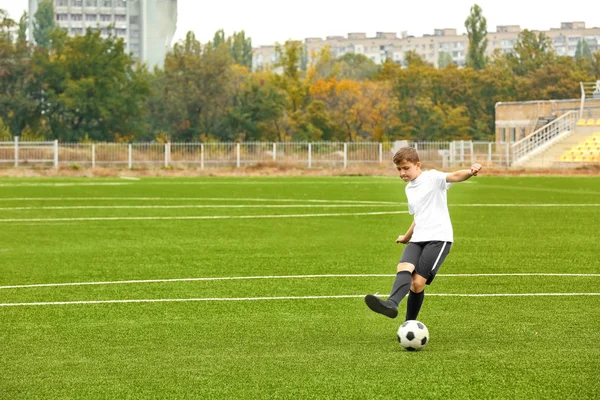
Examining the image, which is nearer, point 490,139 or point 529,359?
point 529,359

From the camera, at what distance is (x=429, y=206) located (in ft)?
30.2

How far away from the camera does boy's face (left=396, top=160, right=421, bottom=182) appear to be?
29.6ft

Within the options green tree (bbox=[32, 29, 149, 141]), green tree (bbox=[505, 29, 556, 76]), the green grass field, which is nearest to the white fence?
green tree (bbox=[32, 29, 149, 141])

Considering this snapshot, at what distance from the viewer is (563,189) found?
126ft

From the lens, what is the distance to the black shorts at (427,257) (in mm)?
9086

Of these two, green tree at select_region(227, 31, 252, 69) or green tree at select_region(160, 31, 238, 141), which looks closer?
green tree at select_region(160, 31, 238, 141)

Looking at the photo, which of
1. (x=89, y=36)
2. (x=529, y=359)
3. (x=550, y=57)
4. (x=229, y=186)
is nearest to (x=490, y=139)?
(x=550, y=57)

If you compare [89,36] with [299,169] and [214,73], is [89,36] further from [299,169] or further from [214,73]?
[299,169]

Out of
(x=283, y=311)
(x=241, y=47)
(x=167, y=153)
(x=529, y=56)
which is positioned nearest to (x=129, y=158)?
(x=167, y=153)

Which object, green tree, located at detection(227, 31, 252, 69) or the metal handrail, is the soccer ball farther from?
green tree, located at detection(227, 31, 252, 69)

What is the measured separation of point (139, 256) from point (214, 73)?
7472 centimetres

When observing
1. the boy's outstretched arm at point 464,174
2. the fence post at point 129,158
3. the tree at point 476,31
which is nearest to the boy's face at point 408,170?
the boy's outstretched arm at point 464,174

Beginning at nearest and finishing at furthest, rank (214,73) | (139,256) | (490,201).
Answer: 1. (139,256)
2. (490,201)
3. (214,73)

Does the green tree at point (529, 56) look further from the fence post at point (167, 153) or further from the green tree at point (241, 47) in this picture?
the green tree at point (241, 47)
